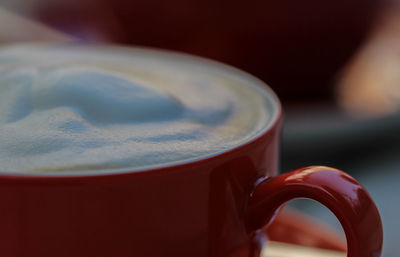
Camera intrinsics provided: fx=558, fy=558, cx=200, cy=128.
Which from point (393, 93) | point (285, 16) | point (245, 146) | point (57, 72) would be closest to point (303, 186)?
point (245, 146)

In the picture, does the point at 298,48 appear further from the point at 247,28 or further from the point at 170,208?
the point at 170,208

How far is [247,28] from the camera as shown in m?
0.75

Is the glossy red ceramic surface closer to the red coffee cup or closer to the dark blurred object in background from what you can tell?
the red coffee cup

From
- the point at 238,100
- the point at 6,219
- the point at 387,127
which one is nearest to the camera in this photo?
the point at 6,219

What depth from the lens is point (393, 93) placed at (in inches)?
33.5

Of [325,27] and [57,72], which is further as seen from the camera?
[325,27]

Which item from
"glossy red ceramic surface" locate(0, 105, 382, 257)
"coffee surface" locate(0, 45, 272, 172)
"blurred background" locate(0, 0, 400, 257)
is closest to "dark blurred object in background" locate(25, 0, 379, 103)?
"blurred background" locate(0, 0, 400, 257)

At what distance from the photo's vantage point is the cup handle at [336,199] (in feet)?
0.76

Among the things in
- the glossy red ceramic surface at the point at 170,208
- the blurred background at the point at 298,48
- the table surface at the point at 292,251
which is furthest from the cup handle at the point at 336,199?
the blurred background at the point at 298,48

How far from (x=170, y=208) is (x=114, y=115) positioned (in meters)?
0.06

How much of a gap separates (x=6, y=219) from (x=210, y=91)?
15 cm

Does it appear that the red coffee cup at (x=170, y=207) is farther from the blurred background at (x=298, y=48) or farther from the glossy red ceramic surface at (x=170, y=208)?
the blurred background at (x=298, y=48)

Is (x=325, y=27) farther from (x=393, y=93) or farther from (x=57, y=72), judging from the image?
(x=57, y=72)

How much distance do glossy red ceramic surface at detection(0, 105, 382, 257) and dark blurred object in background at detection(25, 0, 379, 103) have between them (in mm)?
512
